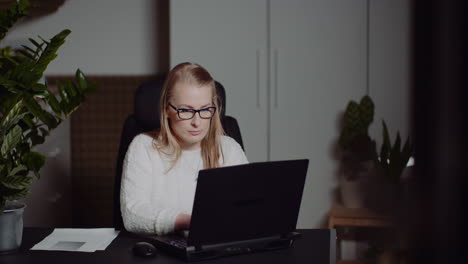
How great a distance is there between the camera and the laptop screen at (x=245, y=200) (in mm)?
1217

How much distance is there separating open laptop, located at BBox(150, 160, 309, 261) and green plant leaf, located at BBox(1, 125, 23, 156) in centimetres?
41

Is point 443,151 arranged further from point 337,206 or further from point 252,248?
point 337,206

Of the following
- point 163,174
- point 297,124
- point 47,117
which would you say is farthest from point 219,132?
point 297,124

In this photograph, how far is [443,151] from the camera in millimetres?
113

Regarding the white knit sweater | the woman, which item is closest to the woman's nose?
the woman

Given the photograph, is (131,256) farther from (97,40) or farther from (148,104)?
(97,40)

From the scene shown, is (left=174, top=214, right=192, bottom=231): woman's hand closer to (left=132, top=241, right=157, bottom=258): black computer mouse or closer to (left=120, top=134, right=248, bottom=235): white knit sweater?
(left=120, top=134, right=248, bottom=235): white knit sweater

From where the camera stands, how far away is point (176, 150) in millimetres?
1750

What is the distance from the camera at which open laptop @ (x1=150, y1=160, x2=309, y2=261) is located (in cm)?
122

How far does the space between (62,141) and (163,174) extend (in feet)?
5.64

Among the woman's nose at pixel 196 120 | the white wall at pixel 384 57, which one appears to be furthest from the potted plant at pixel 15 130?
the white wall at pixel 384 57

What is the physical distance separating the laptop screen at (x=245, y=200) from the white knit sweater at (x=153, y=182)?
0.78ft

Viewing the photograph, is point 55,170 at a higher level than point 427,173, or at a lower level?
lower

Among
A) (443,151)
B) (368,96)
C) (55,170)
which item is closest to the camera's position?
(443,151)
